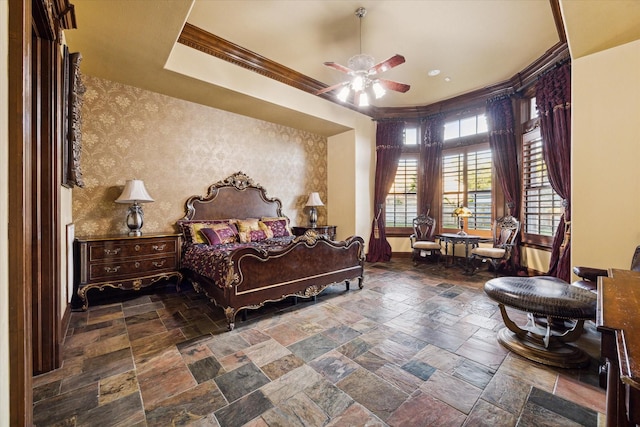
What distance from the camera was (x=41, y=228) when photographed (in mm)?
1809

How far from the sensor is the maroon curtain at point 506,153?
456 cm

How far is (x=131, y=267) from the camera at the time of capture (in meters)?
3.24

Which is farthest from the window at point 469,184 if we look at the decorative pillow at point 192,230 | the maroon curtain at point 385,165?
the decorative pillow at point 192,230

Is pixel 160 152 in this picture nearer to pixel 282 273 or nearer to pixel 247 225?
pixel 247 225

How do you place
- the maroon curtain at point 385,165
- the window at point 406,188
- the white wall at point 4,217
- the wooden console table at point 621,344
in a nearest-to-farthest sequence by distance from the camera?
the wooden console table at point 621,344 < the white wall at point 4,217 < the maroon curtain at point 385,165 < the window at point 406,188

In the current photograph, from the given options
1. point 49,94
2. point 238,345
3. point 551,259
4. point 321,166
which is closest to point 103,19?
point 49,94

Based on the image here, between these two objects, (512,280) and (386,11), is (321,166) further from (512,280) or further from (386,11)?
(512,280)

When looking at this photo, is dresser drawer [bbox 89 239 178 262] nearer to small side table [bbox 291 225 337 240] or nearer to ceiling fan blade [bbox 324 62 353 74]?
small side table [bbox 291 225 337 240]

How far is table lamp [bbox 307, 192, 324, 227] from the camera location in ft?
17.8

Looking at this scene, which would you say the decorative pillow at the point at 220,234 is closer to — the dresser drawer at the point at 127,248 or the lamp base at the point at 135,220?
the dresser drawer at the point at 127,248

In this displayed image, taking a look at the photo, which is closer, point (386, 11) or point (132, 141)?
point (386, 11)

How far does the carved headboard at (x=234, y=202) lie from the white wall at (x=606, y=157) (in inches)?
170

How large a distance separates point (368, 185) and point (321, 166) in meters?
1.16

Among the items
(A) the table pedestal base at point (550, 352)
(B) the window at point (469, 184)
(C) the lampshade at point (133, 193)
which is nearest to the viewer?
(A) the table pedestal base at point (550, 352)
